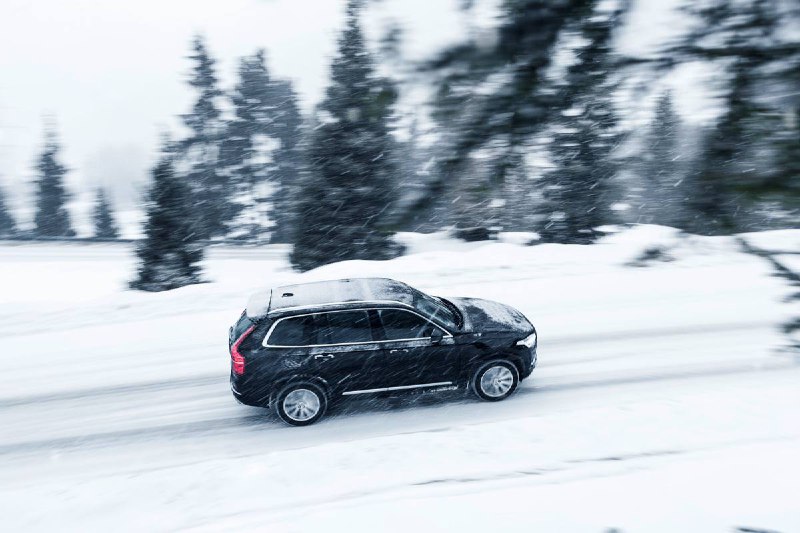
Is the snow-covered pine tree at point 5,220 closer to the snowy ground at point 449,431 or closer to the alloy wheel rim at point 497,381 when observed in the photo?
the snowy ground at point 449,431

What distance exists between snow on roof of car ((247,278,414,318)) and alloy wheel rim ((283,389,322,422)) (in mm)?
1178

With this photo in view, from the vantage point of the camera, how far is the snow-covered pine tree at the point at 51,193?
50375 mm

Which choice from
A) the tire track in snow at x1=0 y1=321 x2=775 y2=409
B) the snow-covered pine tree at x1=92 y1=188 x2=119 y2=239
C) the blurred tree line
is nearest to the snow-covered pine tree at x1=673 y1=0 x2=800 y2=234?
the blurred tree line

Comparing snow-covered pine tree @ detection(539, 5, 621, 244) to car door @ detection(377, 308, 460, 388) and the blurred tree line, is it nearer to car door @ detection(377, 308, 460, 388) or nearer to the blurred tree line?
the blurred tree line

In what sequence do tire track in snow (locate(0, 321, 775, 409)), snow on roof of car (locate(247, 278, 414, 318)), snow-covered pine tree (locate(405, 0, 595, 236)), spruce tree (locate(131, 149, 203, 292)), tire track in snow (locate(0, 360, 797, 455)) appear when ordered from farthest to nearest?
spruce tree (locate(131, 149, 203, 292)), tire track in snow (locate(0, 321, 775, 409)), snow on roof of car (locate(247, 278, 414, 318)), tire track in snow (locate(0, 360, 797, 455)), snow-covered pine tree (locate(405, 0, 595, 236))

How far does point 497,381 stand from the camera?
755 cm

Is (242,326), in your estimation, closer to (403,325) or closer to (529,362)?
(403,325)

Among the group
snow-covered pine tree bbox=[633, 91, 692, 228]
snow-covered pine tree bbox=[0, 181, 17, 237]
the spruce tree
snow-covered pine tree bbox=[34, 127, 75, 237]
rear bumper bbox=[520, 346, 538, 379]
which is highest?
snow-covered pine tree bbox=[633, 91, 692, 228]

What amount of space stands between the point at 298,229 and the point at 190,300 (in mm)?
9520

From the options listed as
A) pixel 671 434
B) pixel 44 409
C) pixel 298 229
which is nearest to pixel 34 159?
pixel 298 229

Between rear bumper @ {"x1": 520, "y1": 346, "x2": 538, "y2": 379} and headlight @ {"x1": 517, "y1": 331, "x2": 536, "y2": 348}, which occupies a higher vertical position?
headlight @ {"x1": 517, "y1": 331, "x2": 536, "y2": 348}

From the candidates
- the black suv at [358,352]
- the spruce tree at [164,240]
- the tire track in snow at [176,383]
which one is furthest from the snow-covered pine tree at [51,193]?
the black suv at [358,352]

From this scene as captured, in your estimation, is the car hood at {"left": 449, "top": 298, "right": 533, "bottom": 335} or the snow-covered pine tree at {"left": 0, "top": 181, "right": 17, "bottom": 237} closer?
the car hood at {"left": 449, "top": 298, "right": 533, "bottom": 335}

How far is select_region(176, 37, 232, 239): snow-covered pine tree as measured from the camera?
125 feet
